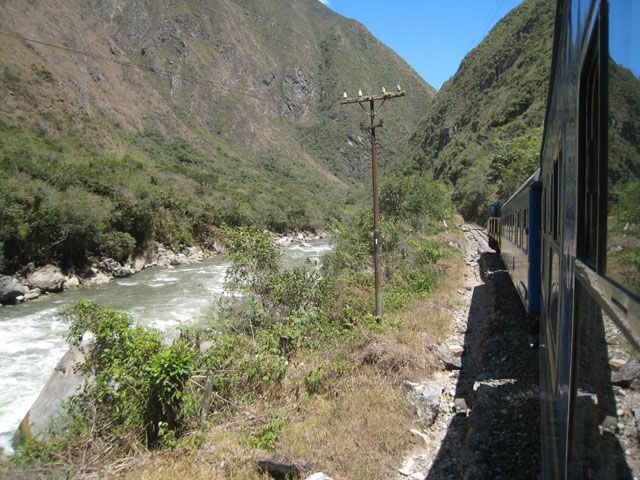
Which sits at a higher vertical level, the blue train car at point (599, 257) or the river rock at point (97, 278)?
the blue train car at point (599, 257)

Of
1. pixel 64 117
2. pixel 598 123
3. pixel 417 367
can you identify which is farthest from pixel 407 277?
pixel 64 117

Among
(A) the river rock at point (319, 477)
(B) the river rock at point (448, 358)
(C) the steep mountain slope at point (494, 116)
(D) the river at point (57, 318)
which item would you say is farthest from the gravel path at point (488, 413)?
(C) the steep mountain slope at point (494, 116)

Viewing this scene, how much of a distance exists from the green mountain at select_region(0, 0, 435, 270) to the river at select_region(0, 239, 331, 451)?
3629 mm

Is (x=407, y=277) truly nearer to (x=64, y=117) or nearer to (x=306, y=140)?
(x=64, y=117)

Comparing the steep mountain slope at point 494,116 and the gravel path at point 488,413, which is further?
the steep mountain slope at point 494,116

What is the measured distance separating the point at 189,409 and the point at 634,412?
6.19 metres

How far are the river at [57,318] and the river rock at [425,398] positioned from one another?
15.0ft

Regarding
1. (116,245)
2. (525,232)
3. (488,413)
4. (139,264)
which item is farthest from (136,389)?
(139,264)

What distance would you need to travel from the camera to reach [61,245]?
→ 75.2ft

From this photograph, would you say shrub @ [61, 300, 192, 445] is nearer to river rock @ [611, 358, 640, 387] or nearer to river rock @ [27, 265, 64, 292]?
river rock @ [611, 358, 640, 387]

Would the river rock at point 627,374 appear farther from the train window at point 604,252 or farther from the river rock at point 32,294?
the river rock at point 32,294

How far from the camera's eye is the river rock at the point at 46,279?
65.4 feet

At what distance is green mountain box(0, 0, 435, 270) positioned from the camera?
25219mm

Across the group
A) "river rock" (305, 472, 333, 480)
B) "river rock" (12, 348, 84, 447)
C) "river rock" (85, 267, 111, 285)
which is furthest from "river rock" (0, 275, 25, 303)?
"river rock" (305, 472, 333, 480)
